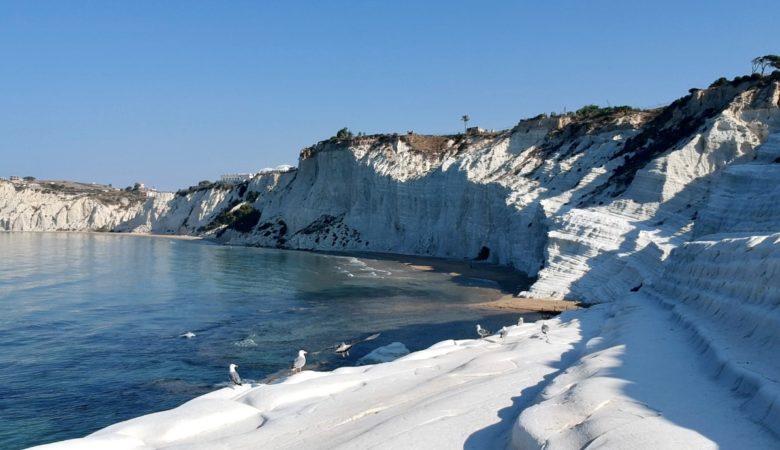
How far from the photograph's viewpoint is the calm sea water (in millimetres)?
16672

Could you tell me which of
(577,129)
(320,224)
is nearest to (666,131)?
(577,129)

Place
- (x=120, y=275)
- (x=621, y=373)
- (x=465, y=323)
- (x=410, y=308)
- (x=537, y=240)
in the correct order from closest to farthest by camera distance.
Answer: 1. (x=621, y=373)
2. (x=465, y=323)
3. (x=410, y=308)
4. (x=537, y=240)
5. (x=120, y=275)

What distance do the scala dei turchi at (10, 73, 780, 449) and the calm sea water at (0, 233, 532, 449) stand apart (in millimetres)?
5117

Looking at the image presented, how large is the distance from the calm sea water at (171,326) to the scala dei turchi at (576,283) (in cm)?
512

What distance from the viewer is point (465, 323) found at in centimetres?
Result: 2778

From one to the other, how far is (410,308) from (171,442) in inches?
914

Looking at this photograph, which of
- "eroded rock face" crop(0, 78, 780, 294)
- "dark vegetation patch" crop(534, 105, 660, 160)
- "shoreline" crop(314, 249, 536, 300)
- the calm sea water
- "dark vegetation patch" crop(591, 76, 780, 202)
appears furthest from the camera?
"dark vegetation patch" crop(534, 105, 660, 160)

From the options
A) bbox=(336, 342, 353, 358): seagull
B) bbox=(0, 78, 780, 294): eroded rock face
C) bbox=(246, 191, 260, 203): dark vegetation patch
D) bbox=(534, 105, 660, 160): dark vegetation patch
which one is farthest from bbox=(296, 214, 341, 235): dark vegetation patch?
bbox=(336, 342, 353, 358): seagull

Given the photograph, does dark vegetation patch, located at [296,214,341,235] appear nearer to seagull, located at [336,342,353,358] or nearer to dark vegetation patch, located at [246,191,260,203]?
dark vegetation patch, located at [246,191,260,203]

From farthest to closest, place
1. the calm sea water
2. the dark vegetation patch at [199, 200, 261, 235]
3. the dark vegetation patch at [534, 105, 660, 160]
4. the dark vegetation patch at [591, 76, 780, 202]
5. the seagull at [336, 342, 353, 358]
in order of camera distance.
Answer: the dark vegetation patch at [199, 200, 261, 235], the dark vegetation patch at [534, 105, 660, 160], the dark vegetation patch at [591, 76, 780, 202], the seagull at [336, 342, 353, 358], the calm sea water

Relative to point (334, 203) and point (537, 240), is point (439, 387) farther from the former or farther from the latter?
point (334, 203)

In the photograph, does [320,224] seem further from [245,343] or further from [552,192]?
[245,343]

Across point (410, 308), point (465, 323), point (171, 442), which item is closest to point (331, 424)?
point (171, 442)

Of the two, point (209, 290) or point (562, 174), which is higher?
point (562, 174)
